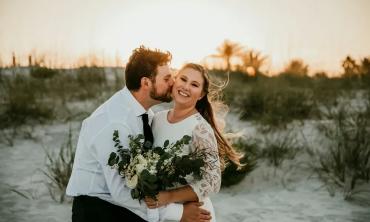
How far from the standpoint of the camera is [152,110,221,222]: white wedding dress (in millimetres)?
3301

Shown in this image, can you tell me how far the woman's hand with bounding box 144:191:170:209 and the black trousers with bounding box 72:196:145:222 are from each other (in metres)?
0.33

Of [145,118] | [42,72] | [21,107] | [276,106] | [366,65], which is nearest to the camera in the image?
[145,118]

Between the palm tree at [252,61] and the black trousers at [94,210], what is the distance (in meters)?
11.1

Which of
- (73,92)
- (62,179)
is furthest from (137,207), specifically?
(73,92)

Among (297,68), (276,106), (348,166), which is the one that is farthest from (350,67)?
(348,166)

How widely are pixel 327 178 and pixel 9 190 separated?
4.39 meters

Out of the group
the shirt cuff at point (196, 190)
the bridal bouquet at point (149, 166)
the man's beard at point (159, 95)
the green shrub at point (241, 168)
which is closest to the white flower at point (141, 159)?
the bridal bouquet at point (149, 166)

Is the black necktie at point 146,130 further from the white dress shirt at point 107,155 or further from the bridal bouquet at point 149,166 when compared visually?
the bridal bouquet at point 149,166

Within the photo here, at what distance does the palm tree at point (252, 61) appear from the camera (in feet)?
47.6

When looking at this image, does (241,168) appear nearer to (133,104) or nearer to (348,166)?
(348,166)

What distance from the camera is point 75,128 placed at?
30.9 feet

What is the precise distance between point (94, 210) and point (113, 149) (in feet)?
1.52

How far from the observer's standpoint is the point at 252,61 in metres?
15.1

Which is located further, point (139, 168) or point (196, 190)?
point (196, 190)
